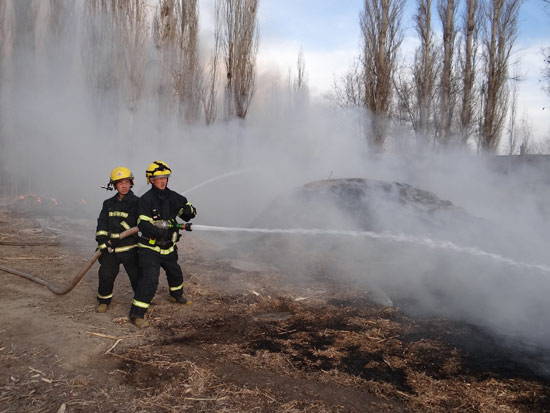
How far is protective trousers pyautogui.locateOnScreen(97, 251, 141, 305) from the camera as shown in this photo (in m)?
4.89

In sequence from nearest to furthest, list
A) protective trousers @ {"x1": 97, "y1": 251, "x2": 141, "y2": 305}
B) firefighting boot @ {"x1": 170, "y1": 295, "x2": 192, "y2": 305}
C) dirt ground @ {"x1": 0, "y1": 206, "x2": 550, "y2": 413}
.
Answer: dirt ground @ {"x1": 0, "y1": 206, "x2": 550, "y2": 413}, protective trousers @ {"x1": 97, "y1": 251, "x2": 141, "y2": 305}, firefighting boot @ {"x1": 170, "y1": 295, "x2": 192, "y2": 305}

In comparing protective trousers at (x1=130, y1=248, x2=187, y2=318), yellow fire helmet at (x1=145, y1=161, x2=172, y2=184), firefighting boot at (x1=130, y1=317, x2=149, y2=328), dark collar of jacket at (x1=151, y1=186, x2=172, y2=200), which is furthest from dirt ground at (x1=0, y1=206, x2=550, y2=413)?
yellow fire helmet at (x1=145, y1=161, x2=172, y2=184)

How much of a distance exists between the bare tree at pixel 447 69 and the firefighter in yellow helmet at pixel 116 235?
16.3 meters

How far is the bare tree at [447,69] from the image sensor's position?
59.0 ft

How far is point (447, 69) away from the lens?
18.0 m

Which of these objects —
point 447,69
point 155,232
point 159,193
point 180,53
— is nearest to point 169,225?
point 155,232

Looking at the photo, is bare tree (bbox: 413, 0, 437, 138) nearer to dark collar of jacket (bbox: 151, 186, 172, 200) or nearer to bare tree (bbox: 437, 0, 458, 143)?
bare tree (bbox: 437, 0, 458, 143)

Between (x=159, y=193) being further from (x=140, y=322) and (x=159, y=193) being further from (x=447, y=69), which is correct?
(x=447, y=69)

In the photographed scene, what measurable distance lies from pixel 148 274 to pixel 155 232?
48 cm

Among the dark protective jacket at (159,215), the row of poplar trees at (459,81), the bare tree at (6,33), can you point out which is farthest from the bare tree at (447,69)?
the bare tree at (6,33)

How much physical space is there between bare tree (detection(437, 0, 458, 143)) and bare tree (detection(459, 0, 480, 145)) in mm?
510

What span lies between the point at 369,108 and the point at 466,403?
540 inches

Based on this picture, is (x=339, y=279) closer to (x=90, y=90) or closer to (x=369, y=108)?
(x=369, y=108)

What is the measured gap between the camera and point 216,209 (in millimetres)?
13758
